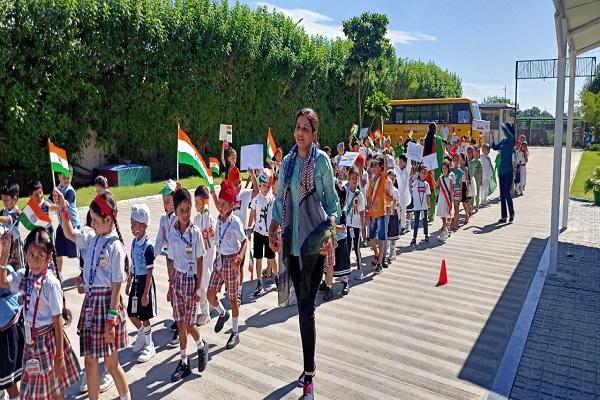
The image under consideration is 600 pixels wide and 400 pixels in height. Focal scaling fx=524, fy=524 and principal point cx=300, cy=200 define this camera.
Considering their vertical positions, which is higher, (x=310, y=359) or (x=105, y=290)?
(x=105, y=290)

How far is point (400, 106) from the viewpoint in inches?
1309

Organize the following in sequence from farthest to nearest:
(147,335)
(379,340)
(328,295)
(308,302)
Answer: (328,295)
(379,340)
(147,335)
(308,302)

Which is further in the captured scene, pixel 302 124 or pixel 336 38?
pixel 336 38

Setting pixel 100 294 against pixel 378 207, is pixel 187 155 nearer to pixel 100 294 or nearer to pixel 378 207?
pixel 100 294

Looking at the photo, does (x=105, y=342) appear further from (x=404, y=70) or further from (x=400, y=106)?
(x=404, y=70)

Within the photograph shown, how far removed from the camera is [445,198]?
10930 mm

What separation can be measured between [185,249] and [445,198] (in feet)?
24.5

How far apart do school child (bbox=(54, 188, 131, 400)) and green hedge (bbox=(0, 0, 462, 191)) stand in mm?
7239

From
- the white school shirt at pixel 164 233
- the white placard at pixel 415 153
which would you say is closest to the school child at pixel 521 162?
the white placard at pixel 415 153

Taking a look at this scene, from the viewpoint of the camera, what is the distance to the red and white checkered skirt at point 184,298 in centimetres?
462

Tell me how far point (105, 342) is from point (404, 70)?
45.5 metres

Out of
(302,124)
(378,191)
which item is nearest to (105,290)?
(302,124)

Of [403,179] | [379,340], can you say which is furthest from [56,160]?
[403,179]

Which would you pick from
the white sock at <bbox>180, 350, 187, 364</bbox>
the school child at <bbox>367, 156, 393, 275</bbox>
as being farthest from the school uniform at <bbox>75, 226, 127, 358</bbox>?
the school child at <bbox>367, 156, 393, 275</bbox>
